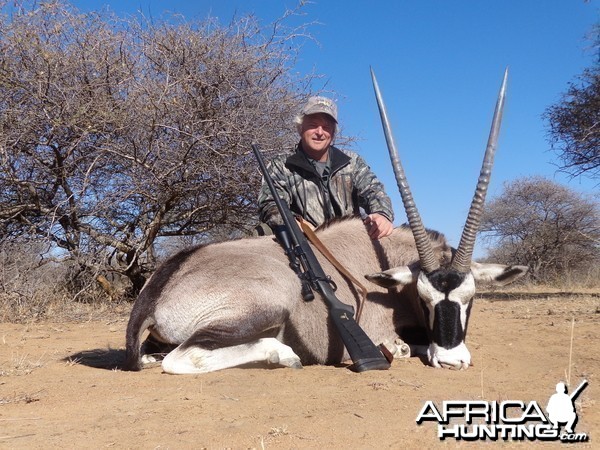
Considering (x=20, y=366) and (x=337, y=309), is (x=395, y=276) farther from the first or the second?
(x=20, y=366)

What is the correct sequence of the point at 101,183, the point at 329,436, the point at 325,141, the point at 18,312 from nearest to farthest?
the point at 329,436 → the point at 325,141 → the point at 18,312 → the point at 101,183

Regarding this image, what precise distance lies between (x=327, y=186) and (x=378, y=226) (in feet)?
2.44

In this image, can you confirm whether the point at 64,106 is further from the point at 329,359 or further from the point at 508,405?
→ the point at 508,405

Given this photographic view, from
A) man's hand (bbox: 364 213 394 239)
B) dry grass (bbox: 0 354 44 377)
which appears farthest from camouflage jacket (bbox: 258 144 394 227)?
dry grass (bbox: 0 354 44 377)

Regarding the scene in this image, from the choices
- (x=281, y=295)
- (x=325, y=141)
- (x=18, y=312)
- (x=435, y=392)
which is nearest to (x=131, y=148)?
(x=18, y=312)

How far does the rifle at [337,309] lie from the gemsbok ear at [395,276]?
30 cm

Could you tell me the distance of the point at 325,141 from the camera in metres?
5.10

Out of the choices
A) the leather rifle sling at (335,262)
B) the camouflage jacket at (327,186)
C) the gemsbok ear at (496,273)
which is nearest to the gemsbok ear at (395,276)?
the leather rifle sling at (335,262)

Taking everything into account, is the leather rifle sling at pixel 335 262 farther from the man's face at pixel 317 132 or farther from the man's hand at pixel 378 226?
the man's face at pixel 317 132

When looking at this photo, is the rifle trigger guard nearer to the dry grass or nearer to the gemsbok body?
the gemsbok body

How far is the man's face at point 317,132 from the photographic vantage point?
5.07 metres

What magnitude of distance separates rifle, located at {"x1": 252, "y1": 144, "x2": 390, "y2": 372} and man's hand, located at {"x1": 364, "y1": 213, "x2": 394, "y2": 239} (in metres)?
0.62

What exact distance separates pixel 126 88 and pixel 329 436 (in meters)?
5.69

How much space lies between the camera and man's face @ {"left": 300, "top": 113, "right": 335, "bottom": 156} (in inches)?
199
